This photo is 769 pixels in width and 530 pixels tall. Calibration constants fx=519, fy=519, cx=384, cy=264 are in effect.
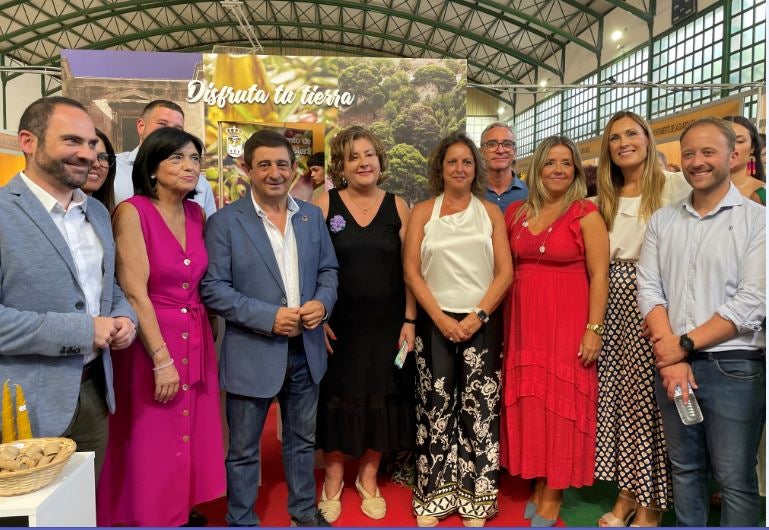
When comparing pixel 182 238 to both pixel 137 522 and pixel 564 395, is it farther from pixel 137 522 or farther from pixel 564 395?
pixel 564 395

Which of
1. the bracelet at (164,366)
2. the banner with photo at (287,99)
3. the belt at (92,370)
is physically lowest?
the bracelet at (164,366)

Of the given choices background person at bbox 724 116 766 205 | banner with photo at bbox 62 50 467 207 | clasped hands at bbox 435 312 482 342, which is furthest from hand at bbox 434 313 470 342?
banner with photo at bbox 62 50 467 207

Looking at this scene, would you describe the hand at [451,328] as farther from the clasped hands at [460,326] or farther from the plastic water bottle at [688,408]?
the plastic water bottle at [688,408]

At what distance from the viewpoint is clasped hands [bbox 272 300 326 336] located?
7.14 ft

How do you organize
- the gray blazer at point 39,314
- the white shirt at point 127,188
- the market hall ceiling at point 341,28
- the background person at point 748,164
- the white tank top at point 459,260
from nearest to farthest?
the gray blazer at point 39,314, the white tank top at point 459,260, the background person at point 748,164, the white shirt at point 127,188, the market hall ceiling at point 341,28

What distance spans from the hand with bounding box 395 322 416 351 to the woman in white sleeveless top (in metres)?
Result: 0.04

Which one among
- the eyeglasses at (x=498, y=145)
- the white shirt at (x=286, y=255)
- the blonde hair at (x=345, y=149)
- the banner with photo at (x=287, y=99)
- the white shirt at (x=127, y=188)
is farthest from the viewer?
the banner with photo at (x=287, y=99)

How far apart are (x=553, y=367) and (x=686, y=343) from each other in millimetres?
605

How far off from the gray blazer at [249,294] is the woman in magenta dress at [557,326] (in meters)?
0.98

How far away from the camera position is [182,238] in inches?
85.7

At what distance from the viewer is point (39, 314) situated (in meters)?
1.60

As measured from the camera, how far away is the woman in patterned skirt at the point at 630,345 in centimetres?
237

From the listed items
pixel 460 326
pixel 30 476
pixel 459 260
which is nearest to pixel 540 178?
pixel 459 260

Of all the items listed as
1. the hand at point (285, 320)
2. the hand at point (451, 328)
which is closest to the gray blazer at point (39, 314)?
the hand at point (285, 320)
